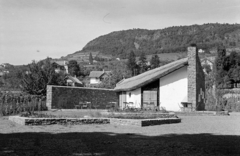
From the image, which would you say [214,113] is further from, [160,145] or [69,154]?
[69,154]

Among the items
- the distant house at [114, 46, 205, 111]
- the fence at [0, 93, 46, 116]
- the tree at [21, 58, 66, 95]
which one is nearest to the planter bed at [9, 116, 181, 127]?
the fence at [0, 93, 46, 116]

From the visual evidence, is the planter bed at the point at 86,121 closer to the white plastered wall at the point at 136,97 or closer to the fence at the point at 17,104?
the fence at the point at 17,104

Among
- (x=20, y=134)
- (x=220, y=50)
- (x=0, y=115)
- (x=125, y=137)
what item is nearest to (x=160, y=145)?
(x=125, y=137)

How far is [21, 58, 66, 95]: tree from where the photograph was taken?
2995 centimetres

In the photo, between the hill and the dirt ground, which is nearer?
the dirt ground

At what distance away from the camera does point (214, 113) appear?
22.2m

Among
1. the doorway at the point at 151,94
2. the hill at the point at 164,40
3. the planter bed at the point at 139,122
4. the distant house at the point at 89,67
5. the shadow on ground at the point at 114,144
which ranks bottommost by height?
the shadow on ground at the point at 114,144

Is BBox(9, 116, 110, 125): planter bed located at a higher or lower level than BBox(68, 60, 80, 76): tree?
lower

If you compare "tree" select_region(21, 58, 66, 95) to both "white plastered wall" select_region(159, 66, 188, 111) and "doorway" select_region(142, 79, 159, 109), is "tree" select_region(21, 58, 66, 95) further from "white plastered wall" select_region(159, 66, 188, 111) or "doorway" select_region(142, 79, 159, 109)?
"white plastered wall" select_region(159, 66, 188, 111)

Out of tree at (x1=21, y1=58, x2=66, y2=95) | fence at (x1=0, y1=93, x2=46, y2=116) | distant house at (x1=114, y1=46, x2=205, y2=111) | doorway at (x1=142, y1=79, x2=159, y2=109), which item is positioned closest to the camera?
fence at (x1=0, y1=93, x2=46, y2=116)

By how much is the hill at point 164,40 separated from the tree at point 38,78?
4403 centimetres

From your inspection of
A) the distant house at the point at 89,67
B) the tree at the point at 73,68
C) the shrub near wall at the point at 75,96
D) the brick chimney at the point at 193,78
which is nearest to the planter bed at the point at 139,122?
the brick chimney at the point at 193,78

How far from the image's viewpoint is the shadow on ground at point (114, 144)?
8125 millimetres

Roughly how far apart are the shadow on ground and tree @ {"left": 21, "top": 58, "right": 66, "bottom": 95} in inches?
777
